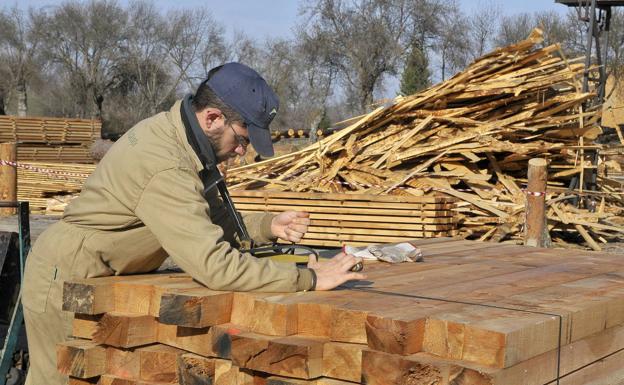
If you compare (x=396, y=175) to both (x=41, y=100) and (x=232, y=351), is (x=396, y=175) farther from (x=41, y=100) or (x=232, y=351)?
(x=41, y=100)

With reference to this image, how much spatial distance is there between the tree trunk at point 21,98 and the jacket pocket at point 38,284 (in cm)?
5736

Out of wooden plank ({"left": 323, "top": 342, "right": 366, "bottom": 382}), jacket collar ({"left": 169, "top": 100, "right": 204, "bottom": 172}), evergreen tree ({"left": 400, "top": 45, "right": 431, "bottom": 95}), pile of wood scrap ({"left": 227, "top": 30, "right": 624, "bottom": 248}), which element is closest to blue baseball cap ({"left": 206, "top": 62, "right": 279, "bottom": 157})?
jacket collar ({"left": 169, "top": 100, "right": 204, "bottom": 172})

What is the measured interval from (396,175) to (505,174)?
5.96 ft

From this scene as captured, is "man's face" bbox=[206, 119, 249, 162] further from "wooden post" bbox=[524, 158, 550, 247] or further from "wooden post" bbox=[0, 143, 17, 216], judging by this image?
"wooden post" bbox=[0, 143, 17, 216]

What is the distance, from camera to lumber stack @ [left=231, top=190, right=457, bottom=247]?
35.8 ft

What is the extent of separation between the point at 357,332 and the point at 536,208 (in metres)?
7.19

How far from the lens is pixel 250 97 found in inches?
137

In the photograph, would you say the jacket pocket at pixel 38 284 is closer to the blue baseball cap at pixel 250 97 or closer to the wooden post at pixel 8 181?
the blue baseball cap at pixel 250 97

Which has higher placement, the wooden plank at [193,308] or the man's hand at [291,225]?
the man's hand at [291,225]

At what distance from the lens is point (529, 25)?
59.6 meters

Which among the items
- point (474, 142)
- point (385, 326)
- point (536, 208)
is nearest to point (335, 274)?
point (385, 326)

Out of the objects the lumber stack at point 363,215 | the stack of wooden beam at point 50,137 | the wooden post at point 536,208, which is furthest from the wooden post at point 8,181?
the stack of wooden beam at point 50,137

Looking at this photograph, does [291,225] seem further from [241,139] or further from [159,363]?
[159,363]

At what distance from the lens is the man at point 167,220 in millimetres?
3322
